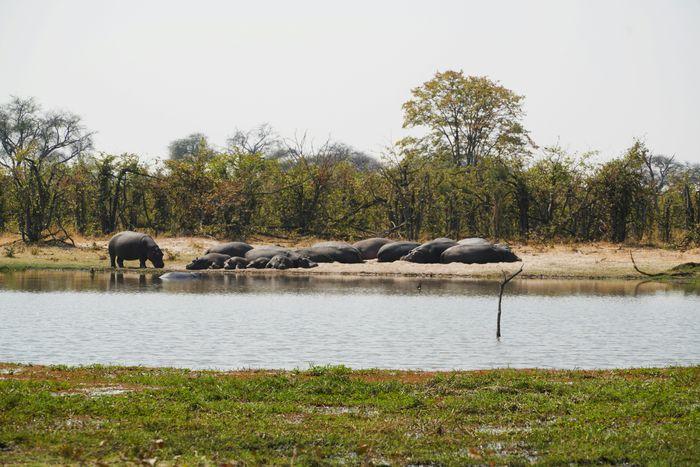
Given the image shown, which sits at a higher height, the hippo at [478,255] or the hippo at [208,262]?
the hippo at [478,255]

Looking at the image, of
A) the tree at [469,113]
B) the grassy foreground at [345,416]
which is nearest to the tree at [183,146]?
the tree at [469,113]

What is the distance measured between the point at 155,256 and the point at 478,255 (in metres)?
13.7

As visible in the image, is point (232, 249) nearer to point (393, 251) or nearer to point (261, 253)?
point (261, 253)

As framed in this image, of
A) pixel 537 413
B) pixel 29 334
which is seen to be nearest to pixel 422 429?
pixel 537 413

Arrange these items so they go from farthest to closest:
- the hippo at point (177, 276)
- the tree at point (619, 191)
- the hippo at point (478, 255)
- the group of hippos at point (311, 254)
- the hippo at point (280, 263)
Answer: the tree at point (619, 191) → the hippo at point (280, 263) → the hippo at point (478, 255) → the group of hippos at point (311, 254) → the hippo at point (177, 276)

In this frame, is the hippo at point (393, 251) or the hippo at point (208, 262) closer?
the hippo at point (208, 262)

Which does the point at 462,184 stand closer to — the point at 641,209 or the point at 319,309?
the point at 641,209

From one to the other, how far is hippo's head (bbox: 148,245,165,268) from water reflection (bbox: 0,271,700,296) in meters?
1.62

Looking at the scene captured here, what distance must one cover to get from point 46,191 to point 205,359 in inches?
1292

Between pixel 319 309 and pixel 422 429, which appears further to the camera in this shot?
pixel 319 309

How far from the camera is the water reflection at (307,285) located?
2861 cm

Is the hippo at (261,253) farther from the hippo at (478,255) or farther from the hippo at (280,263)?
the hippo at (478,255)

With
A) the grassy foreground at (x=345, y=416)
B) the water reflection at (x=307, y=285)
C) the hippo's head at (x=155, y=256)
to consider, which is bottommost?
the grassy foreground at (x=345, y=416)

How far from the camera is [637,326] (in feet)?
67.3
